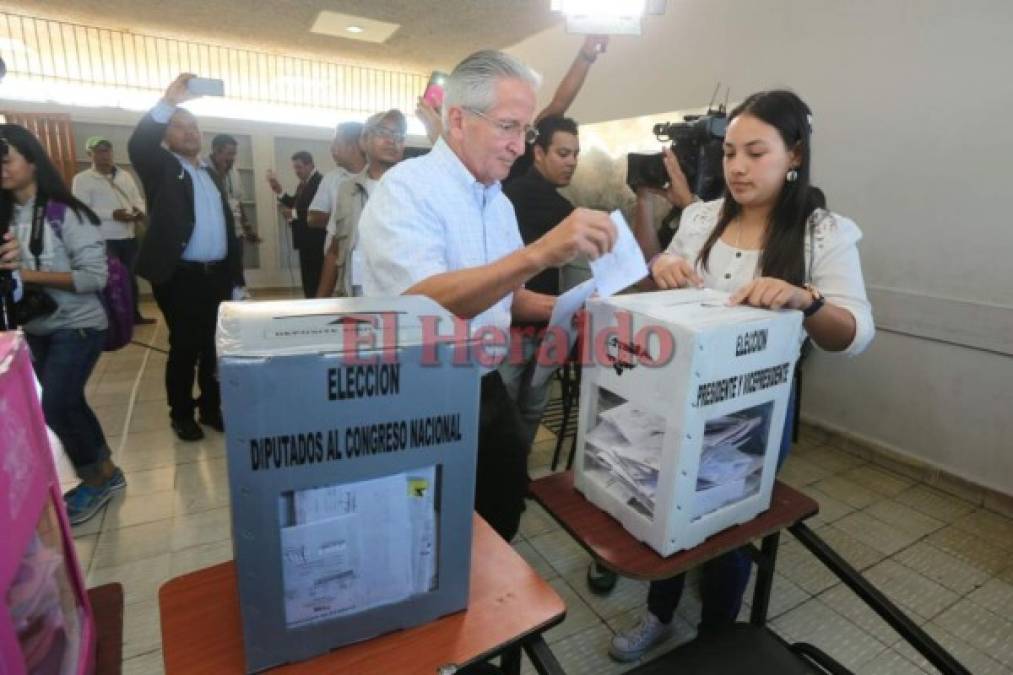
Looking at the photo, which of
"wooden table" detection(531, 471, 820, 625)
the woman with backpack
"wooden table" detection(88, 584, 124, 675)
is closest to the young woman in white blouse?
"wooden table" detection(531, 471, 820, 625)

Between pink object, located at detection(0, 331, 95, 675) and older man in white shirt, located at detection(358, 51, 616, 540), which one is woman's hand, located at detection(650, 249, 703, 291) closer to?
older man in white shirt, located at detection(358, 51, 616, 540)

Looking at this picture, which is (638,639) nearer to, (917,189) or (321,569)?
(321,569)

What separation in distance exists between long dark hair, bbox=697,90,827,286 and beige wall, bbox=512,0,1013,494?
5.20 ft

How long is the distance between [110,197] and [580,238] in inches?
200

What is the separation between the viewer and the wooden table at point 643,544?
82 cm

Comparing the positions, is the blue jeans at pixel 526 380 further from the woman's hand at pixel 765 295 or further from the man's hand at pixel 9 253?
the man's hand at pixel 9 253

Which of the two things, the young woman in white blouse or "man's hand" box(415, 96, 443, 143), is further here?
"man's hand" box(415, 96, 443, 143)

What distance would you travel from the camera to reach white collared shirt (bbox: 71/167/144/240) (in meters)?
4.46

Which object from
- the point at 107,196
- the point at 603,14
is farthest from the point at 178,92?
the point at 107,196

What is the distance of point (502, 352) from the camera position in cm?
121

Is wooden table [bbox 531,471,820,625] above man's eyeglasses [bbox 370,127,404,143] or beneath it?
beneath

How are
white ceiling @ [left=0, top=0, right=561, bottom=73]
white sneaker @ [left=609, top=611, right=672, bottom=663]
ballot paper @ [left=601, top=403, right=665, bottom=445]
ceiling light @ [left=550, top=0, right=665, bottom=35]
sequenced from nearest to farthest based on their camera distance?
ballot paper @ [left=601, top=403, right=665, bottom=445], white sneaker @ [left=609, top=611, right=672, bottom=663], ceiling light @ [left=550, top=0, right=665, bottom=35], white ceiling @ [left=0, top=0, right=561, bottom=73]

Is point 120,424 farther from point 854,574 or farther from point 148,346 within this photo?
point 854,574

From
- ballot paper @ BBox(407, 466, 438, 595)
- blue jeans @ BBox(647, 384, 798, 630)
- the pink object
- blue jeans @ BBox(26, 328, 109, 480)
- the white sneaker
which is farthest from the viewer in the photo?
blue jeans @ BBox(26, 328, 109, 480)
